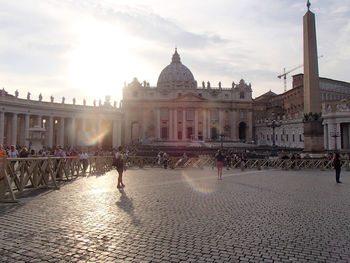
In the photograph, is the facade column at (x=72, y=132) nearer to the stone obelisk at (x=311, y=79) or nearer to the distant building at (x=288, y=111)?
the distant building at (x=288, y=111)

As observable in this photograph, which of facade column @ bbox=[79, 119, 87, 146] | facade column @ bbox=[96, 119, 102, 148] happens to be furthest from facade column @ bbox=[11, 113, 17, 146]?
facade column @ bbox=[96, 119, 102, 148]

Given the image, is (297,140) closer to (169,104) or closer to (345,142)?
(345,142)

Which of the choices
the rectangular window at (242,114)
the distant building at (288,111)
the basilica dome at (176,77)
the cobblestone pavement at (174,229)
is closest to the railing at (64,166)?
the cobblestone pavement at (174,229)

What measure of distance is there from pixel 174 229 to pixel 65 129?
181ft

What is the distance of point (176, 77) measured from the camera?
91.8 m

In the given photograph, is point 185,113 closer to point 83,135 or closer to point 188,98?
point 188,98

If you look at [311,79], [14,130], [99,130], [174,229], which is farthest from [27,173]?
[99,130]

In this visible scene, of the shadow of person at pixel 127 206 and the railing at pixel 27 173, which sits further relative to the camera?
the railing at pixel 27 173

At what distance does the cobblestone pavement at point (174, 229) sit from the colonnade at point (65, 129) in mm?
40956

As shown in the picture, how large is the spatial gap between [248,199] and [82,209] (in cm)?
486

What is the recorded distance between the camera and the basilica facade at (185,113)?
7450cm

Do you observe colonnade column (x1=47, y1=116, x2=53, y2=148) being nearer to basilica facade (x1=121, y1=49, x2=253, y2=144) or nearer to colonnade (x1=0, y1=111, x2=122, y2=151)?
colonnade (x1=0, y1=111, x2=122, y2=151)

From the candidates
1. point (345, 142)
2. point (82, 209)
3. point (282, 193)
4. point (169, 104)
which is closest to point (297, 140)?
point (345, 142)

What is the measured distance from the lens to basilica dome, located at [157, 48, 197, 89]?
90.6m
